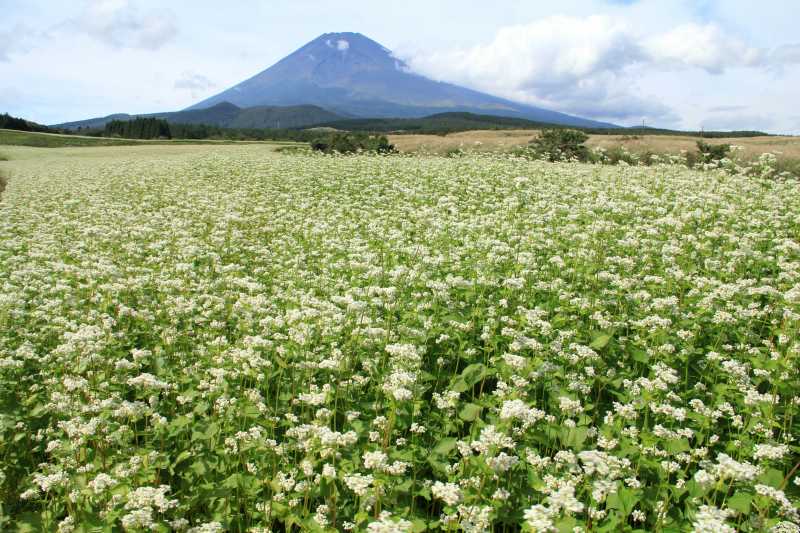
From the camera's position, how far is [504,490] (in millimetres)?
3885

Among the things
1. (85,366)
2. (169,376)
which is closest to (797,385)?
(169,376)

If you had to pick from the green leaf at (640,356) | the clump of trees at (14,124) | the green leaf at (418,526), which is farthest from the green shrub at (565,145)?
the clump of trees at (14,124)

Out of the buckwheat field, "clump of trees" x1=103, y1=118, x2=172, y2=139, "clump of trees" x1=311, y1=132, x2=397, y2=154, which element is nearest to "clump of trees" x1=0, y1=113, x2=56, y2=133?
"clump of trees" x1=103, y1=118, x2=172, y2=139

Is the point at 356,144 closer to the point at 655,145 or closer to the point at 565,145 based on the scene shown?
the point at 565,145

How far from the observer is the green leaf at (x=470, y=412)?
4.57 meters

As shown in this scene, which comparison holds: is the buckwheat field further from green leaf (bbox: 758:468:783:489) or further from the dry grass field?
the dry grass field

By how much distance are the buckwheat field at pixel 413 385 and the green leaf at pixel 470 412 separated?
4 cm

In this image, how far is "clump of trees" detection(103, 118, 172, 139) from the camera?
361 feet

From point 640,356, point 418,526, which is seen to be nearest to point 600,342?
point 640,356

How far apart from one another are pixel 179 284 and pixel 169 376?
241 cm

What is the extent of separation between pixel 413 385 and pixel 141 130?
126 m

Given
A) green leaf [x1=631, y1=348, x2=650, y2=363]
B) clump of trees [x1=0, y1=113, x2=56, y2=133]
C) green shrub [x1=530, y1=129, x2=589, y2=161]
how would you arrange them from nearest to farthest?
green leaf [x1=631, y1=348, x2=650, y2=363], green shrub [x1=530, y1=129, x2=589, y2=161], clump of trees [x1=0, y1=113, x2=56, y2=133]

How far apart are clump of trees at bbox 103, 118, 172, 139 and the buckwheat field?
371 ft

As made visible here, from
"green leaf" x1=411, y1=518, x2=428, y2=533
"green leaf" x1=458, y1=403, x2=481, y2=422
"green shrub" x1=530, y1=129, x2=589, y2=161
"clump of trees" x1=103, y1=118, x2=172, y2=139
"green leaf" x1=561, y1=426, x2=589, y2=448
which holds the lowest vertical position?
"green leaf" x1=411, y1=518, x2=428, y2=533
